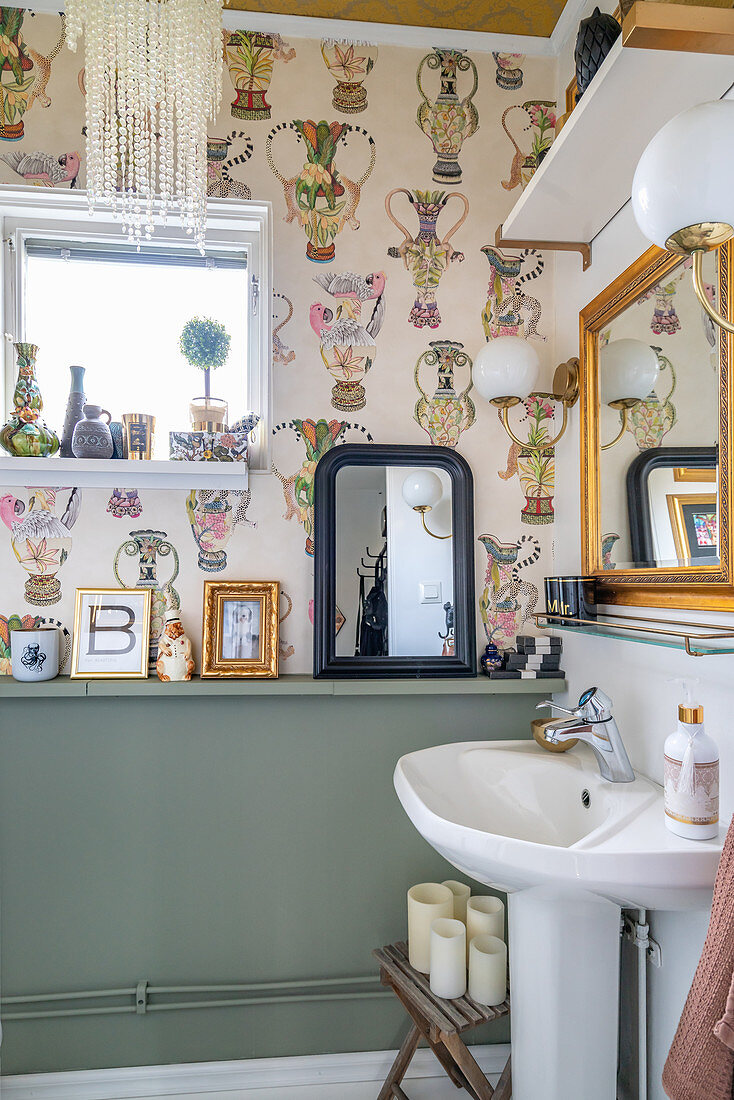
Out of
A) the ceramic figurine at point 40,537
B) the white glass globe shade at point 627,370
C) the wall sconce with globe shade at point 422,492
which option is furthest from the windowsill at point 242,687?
the white glass globe shade at point 627,370

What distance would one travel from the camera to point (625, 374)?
140 cm

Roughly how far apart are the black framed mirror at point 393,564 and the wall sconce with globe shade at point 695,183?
92 centimetres

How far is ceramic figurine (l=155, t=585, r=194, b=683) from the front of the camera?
5.35 feet

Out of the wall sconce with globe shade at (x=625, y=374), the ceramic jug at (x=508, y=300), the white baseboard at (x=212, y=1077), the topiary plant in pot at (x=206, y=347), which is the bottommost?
the white baseboard at (x=212, y=1077)

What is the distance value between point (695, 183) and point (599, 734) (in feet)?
2.94

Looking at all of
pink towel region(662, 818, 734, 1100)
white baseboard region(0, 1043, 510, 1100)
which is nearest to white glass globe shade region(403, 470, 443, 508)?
pink towel region(662, 818, 734, 1100)

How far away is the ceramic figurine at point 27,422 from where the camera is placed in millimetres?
1582

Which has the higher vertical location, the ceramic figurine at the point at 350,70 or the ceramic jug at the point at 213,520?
the ceramic figurine at the point at 350,70

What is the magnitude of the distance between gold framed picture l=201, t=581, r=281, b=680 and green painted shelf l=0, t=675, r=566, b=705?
41 mm

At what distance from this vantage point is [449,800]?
1421 millimetres

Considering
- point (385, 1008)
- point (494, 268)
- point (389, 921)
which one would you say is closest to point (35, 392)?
point (494, 268)

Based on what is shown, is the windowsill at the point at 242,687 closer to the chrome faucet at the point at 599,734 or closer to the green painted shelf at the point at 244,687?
the green painted shelf at the point at 244,687

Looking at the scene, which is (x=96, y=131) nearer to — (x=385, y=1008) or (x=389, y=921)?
(x=389, y=921)

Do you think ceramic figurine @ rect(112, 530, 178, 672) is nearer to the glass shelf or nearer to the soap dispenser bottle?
the glass shelf
